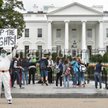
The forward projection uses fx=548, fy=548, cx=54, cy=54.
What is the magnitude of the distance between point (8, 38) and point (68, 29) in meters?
87.7

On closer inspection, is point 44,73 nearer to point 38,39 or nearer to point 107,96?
point 107,96

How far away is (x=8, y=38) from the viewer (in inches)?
705

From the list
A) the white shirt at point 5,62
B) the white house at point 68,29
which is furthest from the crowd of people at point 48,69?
the white house at point 68,29

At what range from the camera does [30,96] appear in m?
20.8

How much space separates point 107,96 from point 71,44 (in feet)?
282

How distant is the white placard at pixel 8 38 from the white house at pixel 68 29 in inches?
3191

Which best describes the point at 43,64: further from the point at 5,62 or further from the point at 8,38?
the point at 5,62

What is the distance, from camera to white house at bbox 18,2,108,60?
103 m

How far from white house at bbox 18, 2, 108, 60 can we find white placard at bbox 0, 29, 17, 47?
3191 inches

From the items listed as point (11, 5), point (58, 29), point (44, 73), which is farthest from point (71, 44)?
point (44, 73)

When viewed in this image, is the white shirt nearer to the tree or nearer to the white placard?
the white placard

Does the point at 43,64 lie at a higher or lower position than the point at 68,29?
lower

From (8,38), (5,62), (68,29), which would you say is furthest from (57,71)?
(68,29)

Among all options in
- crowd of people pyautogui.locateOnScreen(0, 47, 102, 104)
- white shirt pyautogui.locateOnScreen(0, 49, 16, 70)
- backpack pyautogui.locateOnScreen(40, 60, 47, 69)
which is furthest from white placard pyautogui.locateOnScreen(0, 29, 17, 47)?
backpack pyautogui.locateOnScreen(40, 60, 47, 69)
